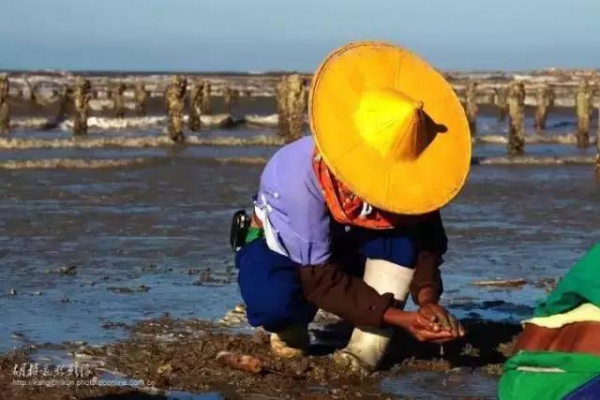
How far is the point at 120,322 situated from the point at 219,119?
28.2 metres

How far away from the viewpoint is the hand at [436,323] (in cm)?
479

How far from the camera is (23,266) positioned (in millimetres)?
8297

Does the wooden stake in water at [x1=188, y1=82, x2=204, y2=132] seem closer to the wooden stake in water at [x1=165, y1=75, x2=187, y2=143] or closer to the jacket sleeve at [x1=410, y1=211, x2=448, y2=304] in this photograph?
the wooden stake in water at [x1=165, y1=75, x2=187, y2=143]

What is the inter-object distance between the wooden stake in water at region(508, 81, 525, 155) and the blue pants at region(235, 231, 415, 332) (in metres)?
17.5

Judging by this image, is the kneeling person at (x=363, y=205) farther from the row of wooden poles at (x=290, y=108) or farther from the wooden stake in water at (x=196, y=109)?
the wooden stake in water at (x=196, y=109)

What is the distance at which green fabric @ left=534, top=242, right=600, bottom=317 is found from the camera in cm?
348

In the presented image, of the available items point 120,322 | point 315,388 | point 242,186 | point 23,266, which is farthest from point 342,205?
point 242,186

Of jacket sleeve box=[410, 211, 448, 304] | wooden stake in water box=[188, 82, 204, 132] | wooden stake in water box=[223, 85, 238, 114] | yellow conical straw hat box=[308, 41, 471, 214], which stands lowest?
wooden stake in water box=[223, 85, 238, 114]

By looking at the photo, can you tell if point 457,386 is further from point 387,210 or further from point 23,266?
point 23,266

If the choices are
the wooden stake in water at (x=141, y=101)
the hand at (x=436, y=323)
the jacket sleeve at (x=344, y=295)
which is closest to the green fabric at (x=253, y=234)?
the jacket sleeve at (x=344, y=295)

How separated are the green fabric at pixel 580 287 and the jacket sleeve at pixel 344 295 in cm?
159

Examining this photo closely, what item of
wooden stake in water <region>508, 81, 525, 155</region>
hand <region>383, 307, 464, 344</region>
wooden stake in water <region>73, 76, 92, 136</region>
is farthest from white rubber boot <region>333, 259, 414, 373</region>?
wooden stake in water <region>73, 76, 92, 136</region>

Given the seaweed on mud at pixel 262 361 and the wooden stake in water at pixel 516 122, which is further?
the wooden stake in water at pixel 516 122

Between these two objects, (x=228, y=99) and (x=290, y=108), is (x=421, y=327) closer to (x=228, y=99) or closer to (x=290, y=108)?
(x=290, y=108)
